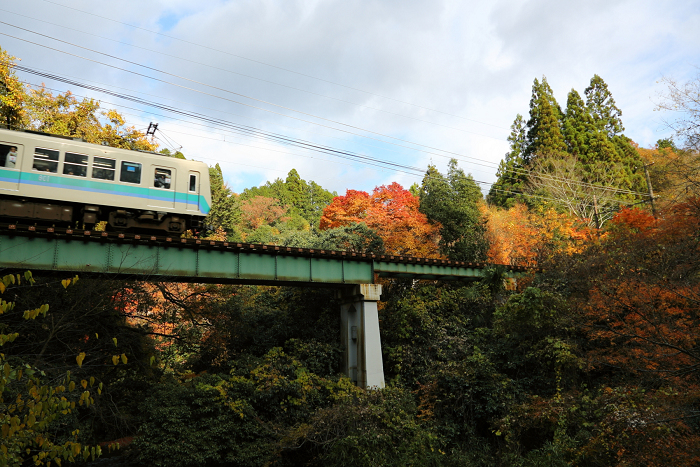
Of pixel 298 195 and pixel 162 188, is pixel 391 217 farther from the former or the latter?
pixel 298 195

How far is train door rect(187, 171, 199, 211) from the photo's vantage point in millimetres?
20875

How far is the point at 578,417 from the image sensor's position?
52.3 feet

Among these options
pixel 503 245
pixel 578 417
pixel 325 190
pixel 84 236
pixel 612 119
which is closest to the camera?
pixel 578 417

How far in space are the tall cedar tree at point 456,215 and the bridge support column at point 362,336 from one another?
12883mm

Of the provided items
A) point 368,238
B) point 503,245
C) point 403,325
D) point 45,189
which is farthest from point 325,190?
point 45,189

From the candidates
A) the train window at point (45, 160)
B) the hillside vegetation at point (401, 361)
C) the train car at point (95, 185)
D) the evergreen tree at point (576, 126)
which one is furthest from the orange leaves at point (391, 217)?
the train window at point (45, 160)

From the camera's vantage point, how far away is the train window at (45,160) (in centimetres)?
1798

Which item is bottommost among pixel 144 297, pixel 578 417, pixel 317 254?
pixel 578 417

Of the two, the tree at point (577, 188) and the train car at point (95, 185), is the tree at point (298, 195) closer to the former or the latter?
the tree at point (577, 188)

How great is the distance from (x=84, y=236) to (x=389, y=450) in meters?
14.0

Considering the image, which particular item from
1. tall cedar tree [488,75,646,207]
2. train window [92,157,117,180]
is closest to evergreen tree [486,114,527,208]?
tall cedar tree [488,75,646,207]

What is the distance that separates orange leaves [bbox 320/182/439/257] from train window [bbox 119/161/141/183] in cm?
1953

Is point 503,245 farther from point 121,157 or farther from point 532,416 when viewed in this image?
point 121,157

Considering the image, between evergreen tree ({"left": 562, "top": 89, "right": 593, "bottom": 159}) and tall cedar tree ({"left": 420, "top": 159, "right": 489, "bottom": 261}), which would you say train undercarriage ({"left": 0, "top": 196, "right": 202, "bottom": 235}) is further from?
evergreen tree ({"left": 562, "top": 89, "right": 593, "bottom": 159})
